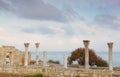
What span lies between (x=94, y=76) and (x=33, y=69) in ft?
21.6

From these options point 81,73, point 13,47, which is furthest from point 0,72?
point 13,47

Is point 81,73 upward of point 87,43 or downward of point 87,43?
downward

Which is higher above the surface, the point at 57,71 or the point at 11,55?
the point at 11,55

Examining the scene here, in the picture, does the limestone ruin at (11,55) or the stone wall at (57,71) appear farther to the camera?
the limestone ruin at (11,55)

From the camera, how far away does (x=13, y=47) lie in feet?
139

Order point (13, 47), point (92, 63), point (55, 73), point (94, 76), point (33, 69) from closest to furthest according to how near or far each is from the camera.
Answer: point (94, 76) < point (55, 73) < point (33, 69) < point (13, 47) < point (92, 63)

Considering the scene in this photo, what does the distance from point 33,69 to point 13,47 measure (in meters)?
14.5

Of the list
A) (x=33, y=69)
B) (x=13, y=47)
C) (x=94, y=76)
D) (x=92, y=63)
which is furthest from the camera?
(x=92, y=63)

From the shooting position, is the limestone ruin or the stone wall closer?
the stone wall

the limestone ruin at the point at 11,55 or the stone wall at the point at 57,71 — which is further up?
the limestone ruin at the point at 11,55

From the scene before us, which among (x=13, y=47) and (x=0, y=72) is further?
(x=13, y=47)

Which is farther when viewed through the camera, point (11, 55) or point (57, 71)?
point (11, 55)

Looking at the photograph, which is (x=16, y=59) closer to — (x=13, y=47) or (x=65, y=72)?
(x=13, y=47)

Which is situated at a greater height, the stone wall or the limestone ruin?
the limestone ruin
